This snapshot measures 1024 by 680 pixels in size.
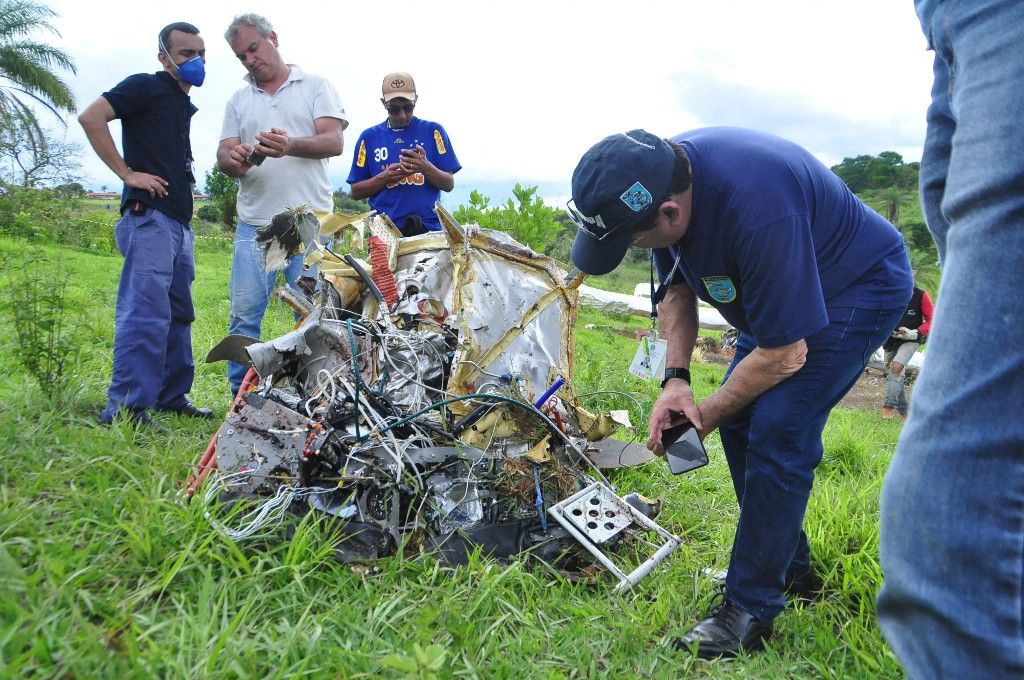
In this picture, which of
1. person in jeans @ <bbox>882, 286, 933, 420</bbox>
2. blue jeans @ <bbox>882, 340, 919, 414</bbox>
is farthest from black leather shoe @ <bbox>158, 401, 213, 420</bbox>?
blue jeans @ <bbox>882, 340, 919, 414</bbox>

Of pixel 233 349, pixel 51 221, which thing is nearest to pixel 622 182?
pixel 233 349

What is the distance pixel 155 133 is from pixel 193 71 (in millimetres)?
428

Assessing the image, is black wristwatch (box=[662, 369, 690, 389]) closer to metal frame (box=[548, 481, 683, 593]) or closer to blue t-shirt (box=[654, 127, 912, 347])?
blue t-shirt (box=[654, 127, 912, 347])

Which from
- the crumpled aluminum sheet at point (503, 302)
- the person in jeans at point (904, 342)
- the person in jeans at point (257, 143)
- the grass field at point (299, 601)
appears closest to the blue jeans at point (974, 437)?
the grass field at point (299, 601)

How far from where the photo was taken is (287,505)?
2.58 meters

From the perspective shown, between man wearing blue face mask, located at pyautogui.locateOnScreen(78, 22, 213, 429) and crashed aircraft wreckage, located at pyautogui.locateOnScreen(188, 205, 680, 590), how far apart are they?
→ 1.98ft

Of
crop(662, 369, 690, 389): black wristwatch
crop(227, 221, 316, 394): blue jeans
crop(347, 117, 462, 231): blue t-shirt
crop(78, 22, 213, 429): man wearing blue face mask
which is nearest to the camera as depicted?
crop(662, 369, 690, 389): black wristwatch

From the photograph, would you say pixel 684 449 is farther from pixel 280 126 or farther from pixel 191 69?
pixel 191 69

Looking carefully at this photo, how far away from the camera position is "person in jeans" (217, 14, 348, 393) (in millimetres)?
4234

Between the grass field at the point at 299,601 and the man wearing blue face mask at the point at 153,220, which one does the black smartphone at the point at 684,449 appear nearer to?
the grass field at the point at 299,601

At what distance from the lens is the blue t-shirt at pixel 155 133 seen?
3.77m

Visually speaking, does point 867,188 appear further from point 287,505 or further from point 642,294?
point 287,505

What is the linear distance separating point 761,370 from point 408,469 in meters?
1.51

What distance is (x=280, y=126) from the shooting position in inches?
172
